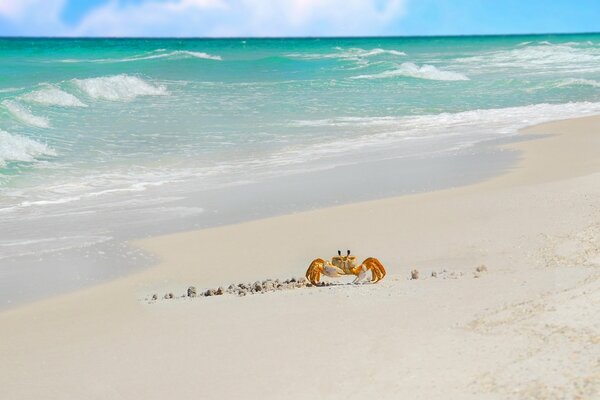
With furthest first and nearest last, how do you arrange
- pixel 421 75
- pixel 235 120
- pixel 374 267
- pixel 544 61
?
1. pixel 544 61
2. pixel 421 75
3. pixel 235 120
4. pixel 374 267

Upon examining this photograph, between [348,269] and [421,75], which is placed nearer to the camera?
[348,269]

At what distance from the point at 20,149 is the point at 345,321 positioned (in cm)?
1031

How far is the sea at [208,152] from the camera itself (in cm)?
859

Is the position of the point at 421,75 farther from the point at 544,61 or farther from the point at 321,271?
the point at 321,271

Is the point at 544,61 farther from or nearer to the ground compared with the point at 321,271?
farther from the ground

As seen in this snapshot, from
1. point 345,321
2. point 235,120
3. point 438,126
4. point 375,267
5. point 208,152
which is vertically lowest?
point 345,321

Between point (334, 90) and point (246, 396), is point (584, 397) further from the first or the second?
point (334, 90)

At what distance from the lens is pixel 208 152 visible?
14.3m

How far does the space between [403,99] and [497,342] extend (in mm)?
20356

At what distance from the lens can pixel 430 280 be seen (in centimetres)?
617

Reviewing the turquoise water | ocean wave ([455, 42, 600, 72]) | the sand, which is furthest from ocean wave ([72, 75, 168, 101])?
ocean wave ([455, 42, 600, 72])

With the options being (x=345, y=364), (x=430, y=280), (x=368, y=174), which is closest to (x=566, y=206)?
(x=430, y=280)

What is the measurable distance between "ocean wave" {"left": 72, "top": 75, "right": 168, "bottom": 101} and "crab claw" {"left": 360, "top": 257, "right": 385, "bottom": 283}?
65.8 feet

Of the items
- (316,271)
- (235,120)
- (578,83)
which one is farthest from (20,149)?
(578,83)
